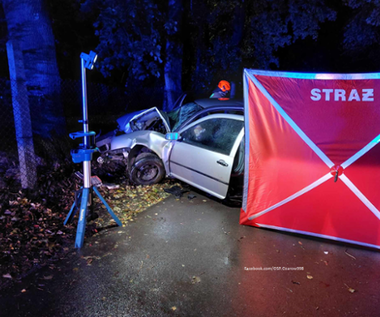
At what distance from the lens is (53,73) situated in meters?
6.19

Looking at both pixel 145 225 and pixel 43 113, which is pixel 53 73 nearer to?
pixel 43 113

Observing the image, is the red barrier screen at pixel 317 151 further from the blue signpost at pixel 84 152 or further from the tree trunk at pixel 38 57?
the tree trunk at pixel 38 57

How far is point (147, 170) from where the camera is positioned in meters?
6.01

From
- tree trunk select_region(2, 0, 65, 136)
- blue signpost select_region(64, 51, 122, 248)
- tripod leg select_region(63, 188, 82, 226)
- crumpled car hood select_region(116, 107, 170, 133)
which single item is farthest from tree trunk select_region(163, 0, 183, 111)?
blue signpost select_region(64, 51, 122, 248)

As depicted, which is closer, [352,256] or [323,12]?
[352,256]

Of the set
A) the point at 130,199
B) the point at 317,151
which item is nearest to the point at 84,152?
the point at 130,199

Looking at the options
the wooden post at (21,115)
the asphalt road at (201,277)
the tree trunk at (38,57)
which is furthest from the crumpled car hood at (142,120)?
the asphalt road at (201,277)

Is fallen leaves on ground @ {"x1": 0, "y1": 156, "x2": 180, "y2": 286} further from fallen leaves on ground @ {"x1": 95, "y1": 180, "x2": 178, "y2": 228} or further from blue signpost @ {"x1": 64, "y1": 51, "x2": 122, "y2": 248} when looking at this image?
blue signpost @ {"x1": 64, "y1": 51, "x2": 122, "y2": 248}

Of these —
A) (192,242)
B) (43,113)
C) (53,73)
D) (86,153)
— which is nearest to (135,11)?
(53,73)

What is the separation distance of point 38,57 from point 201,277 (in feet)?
18.2

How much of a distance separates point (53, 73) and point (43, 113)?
2.96ft

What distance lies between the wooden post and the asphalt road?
1.81 metres

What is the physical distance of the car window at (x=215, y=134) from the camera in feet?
15.9

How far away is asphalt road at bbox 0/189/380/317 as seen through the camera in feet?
9.05
